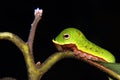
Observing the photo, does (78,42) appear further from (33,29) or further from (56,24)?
(56,24)

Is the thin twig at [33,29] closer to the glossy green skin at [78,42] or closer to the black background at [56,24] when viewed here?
the glossy green skin at [78,42]

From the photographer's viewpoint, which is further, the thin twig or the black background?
the black background

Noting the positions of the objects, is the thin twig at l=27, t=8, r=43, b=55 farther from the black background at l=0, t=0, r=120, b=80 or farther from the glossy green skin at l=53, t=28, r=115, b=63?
the black background at l=0, t=0, r=120, b=80

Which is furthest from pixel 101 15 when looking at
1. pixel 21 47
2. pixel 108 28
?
pixel 21 47

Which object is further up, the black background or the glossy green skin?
the black background

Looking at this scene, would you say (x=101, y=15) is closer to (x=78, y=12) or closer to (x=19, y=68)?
(x=78, y=12)

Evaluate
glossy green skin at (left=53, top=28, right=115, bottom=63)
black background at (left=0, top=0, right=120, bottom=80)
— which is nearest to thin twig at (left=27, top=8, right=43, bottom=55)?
glossy green skin at (left=53, top=28, right=115, bottom=63)

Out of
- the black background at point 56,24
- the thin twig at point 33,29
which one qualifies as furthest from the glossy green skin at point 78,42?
the black background at point 56,24

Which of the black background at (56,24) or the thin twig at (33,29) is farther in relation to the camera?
the black background at (56,24)

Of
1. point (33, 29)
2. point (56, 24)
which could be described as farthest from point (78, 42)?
point (56, 24)
